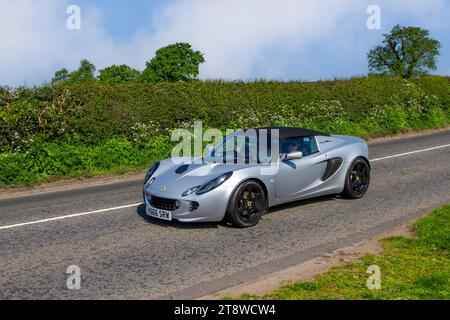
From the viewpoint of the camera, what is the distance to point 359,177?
384 inches

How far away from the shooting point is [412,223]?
7.85 meters

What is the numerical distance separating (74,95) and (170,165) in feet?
22.5

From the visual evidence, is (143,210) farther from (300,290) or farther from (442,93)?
(442,93)

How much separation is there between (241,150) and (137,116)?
7.29m

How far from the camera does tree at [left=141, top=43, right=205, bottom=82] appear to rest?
53562mm

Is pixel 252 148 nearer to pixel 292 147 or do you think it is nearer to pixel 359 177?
pixel 292 147

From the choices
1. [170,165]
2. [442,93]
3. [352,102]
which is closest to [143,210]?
[170,165]

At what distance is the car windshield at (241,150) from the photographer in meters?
8.38

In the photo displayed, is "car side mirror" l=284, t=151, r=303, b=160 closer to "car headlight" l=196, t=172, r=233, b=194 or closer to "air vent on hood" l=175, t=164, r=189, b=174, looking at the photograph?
"car headlight" l=196, t=172, r=233, b=194

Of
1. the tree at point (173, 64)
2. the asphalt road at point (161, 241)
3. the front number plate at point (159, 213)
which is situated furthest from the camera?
the tree at point (173, 64)

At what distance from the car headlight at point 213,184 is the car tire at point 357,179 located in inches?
113

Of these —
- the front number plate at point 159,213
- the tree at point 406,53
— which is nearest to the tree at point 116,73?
the tree at point 406,53

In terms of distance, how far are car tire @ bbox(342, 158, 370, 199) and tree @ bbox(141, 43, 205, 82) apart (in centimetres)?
4450

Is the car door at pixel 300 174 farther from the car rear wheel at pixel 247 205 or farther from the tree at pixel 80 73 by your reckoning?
the tree at pixel 80 73
